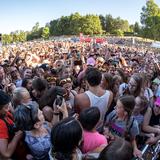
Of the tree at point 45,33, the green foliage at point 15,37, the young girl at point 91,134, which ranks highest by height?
the young girl at point 91,134

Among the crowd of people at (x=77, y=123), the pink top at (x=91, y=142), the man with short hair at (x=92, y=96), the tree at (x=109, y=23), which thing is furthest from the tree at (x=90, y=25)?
the pink top at (x=91, y=142)

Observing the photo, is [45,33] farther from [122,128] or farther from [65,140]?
[65,140]

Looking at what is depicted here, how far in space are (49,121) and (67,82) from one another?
1440 mm

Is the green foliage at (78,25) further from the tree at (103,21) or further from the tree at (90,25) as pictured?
the tree at (103,21)

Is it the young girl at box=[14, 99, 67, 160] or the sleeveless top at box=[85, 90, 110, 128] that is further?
the sleeveless top at box=[85, 90, 110, 128]

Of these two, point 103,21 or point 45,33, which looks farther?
point 45,33

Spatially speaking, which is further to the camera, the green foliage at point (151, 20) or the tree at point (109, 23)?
the tree at point (109, 23)

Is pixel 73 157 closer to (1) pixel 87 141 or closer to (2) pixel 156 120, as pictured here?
(1) pixel 87 141

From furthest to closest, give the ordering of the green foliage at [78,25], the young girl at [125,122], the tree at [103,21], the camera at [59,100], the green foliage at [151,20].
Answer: the tree at [103,21], the green foliage at [78,25], the green foliage at [151,20], the young girl at [125,122], the camera at [59,100]

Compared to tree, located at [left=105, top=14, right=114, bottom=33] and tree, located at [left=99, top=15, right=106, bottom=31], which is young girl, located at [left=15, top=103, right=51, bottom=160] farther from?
tree, located at [left=99, top=15, right=106, bottom=31]

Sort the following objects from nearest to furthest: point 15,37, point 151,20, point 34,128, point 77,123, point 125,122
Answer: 1. point 77,123
2. point 34,128
3. point 125,122
4. point 151,20
5. point 15,37

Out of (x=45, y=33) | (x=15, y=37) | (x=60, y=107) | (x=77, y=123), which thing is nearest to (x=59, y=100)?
(x=60, y=107)

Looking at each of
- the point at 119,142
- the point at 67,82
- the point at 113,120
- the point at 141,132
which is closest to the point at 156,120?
the point at 141,132

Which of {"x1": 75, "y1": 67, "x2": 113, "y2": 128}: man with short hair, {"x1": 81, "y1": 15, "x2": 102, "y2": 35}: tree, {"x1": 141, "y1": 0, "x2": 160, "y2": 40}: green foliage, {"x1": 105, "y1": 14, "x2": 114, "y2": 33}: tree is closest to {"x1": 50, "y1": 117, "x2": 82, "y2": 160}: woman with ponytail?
{"x1": 75, "y1": 67, "x2": 113, "y2": 128}: man with short hair
